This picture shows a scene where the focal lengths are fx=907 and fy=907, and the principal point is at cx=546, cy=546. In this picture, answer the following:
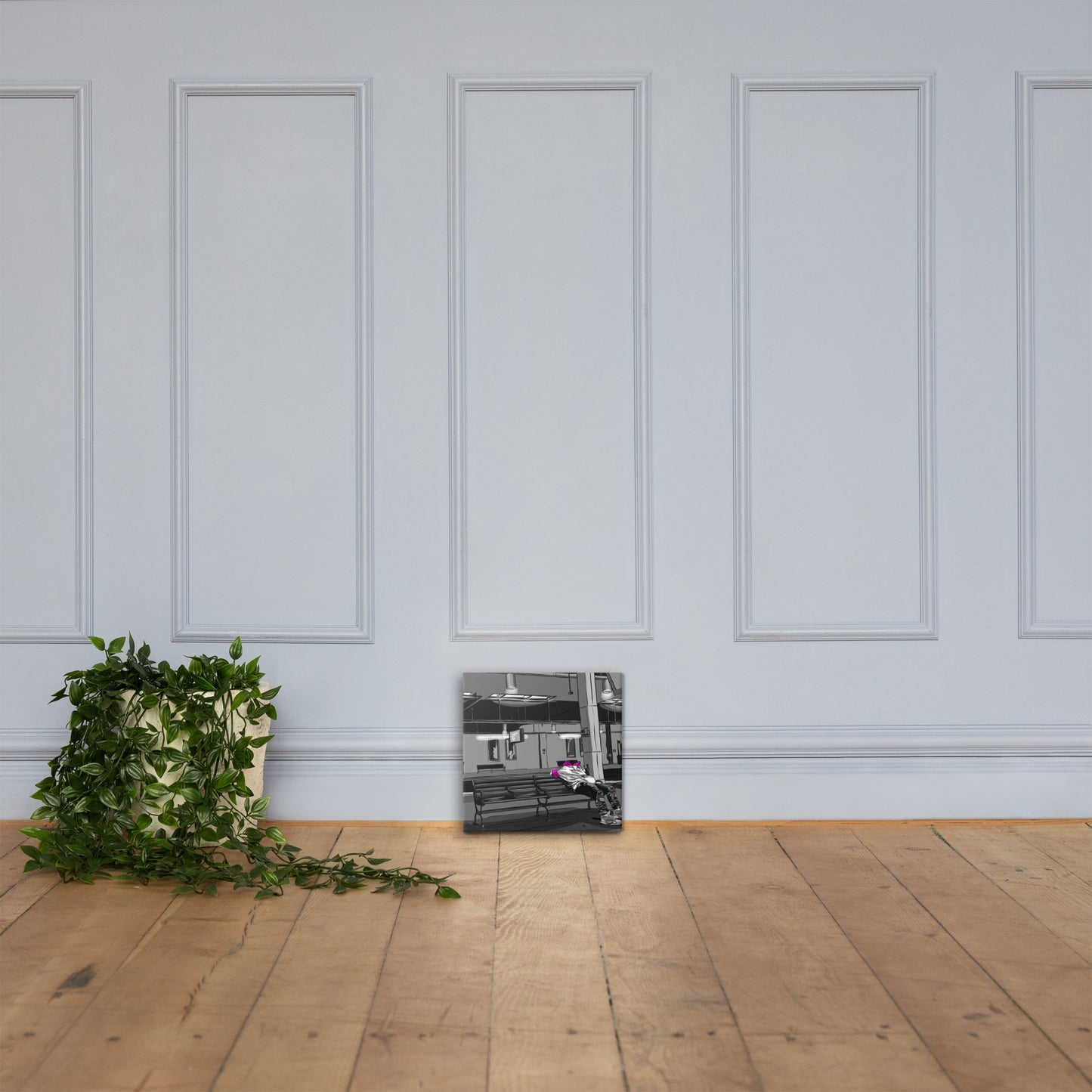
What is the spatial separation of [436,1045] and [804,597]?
1215mm

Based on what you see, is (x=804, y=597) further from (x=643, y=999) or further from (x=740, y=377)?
(x=643, y=999)

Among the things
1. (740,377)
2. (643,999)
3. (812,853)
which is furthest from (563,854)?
(740,377)

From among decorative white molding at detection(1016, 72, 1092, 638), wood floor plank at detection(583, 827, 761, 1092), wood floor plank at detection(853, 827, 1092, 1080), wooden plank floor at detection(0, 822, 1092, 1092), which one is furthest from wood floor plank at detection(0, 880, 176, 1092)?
decorative white molding at detection(1016, 72, 1092, 638)

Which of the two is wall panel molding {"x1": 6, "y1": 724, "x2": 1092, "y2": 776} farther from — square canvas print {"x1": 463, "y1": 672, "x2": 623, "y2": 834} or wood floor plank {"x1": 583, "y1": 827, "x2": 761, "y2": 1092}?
wood floor plank {"x1": 583, "y1": 827, "x2": 761, "y2": 1092}

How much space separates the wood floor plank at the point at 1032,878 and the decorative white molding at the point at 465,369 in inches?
29.9

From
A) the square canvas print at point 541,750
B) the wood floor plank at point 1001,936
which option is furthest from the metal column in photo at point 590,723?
the wood floor plank at point 1001,936

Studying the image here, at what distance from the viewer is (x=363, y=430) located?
6.32 ft

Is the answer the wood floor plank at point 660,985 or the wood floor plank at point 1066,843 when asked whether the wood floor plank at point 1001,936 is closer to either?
the wood floor plank at point 1066,843

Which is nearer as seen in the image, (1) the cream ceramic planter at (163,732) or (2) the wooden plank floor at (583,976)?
(2) the wooden plank floor at (583,976)

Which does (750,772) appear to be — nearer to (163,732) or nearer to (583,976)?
(583,976)

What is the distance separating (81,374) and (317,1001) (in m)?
1.40

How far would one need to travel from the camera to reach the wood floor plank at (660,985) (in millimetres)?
1011

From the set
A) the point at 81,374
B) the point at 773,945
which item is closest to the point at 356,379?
the point at 81,374

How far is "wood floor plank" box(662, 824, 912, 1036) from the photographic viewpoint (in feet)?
3.69
